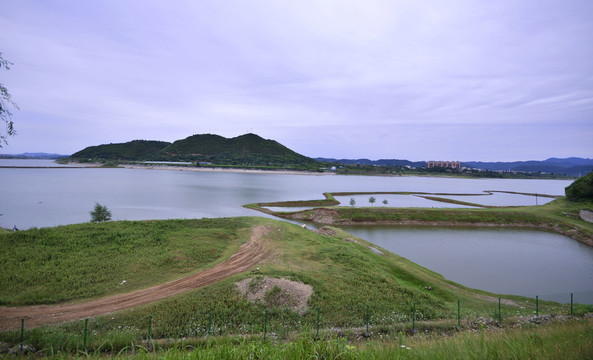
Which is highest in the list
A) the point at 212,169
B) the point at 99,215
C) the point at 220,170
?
the point at 212,169

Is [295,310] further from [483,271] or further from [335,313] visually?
[483,271]

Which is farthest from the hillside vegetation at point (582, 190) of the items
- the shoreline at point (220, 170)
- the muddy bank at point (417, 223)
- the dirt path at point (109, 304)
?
the shoreline at point (220, 170)

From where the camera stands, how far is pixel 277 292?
586 inches

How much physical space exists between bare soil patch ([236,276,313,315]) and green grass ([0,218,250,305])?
5.23 meters

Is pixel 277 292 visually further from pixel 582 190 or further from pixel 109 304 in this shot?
pixel 582 190

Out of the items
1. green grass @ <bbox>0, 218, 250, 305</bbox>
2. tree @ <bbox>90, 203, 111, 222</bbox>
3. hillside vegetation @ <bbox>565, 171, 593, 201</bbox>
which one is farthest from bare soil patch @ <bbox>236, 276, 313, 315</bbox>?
hillside vegetation @ <bbox>565, 171, 593, 201</bbox>

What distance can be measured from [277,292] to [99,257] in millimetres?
12984

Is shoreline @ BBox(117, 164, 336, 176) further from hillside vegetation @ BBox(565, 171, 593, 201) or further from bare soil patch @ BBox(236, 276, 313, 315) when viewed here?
bare soil patch @ BBox(236, 276, 313, 315)

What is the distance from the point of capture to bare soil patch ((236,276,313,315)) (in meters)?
14.2

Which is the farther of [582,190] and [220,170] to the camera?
[220,170]

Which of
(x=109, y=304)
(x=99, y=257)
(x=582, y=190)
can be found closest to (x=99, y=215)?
(x=99, y=257)

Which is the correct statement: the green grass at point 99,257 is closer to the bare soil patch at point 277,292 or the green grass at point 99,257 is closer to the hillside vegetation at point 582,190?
the bare soil patch at point 277,292

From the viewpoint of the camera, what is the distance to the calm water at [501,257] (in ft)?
73.9

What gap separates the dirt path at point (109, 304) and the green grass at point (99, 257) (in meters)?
0.70
